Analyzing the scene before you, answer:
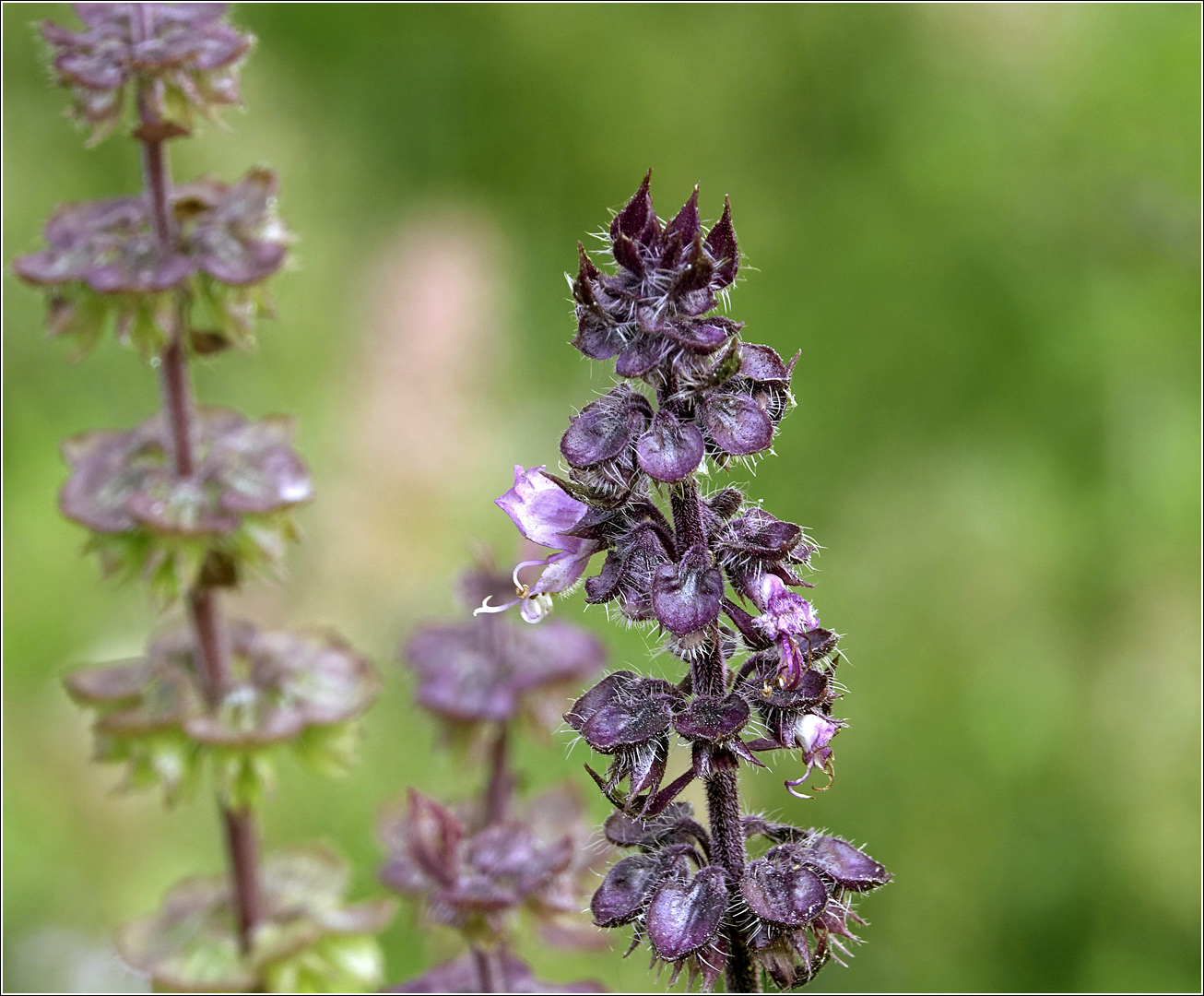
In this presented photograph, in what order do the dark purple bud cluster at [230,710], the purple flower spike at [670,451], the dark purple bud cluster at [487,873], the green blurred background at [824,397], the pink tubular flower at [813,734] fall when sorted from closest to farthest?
the purple flower spike at [670,451] < the pink tubular flower at [813,734] < the dark purple bud cluster at [487,873] < the dark purple bud cluster at [230,710] < the green blurred background at [824,397]

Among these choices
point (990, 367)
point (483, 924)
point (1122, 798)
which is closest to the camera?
point (483, 924)

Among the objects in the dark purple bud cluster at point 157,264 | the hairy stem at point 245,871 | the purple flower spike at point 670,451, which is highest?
the dark purple bud cluster at point 157,264

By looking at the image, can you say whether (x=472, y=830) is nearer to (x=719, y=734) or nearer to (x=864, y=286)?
(x=719, y=734)

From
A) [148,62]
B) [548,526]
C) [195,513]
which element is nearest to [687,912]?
[548,526]

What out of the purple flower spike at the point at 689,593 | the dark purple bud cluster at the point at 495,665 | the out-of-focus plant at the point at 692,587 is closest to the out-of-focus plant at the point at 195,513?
the dark purple bud cluster at the point at 495,665

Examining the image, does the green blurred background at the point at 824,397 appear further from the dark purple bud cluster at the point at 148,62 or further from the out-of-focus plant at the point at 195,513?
the dark purple bud cluster at the point at 148,62

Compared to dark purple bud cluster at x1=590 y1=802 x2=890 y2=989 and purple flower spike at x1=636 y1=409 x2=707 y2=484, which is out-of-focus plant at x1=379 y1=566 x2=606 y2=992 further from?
purple flower spike at x1=636 y1=409 x2=707 y2=484

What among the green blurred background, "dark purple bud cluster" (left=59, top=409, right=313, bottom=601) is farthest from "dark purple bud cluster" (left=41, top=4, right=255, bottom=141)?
the green blurred background

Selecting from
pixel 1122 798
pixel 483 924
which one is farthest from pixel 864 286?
pixel 483 924
